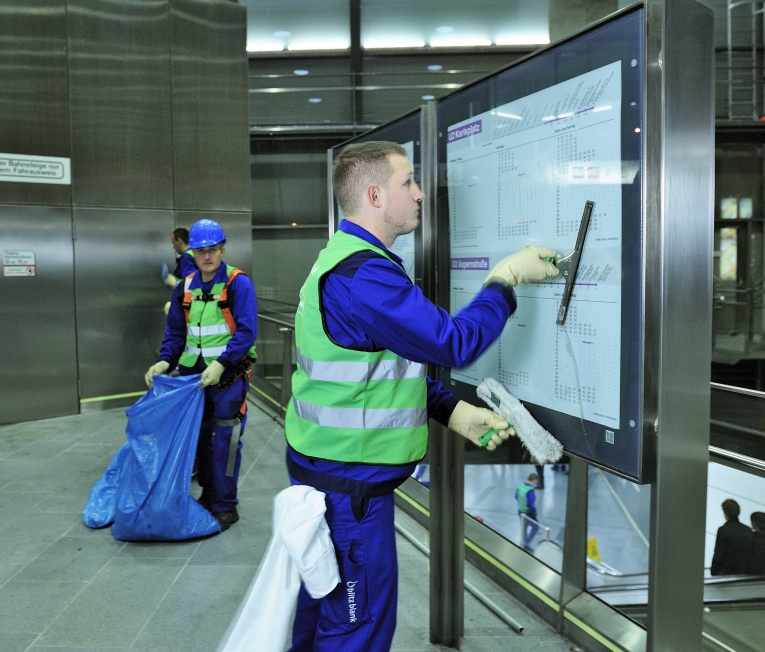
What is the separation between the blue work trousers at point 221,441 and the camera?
4.08 m

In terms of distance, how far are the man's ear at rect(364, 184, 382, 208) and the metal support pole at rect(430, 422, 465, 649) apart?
3.26 feet

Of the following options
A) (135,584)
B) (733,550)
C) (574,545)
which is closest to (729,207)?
(733,550)

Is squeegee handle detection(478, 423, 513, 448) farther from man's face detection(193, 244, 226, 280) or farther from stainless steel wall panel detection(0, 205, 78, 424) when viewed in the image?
stainless steel wall panel detection(0, 205, 78, 424)

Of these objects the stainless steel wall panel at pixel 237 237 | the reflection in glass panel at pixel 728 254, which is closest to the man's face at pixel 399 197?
the stainless steel wall panel at pixel 237 237

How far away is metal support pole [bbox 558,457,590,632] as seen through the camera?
8.71 feet

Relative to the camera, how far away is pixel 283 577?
1.89 metres

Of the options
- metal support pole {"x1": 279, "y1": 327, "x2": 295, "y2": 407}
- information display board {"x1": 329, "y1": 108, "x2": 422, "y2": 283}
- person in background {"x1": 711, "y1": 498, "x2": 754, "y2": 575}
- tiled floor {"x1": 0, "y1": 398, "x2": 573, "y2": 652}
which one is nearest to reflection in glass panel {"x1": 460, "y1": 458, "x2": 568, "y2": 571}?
metal support pole {"x1": 279, "y1": 327, "x2": 295, "y2": 407}

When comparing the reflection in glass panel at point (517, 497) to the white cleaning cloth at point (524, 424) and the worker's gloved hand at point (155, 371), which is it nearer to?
the worker's gloved hand at point (155, 371)

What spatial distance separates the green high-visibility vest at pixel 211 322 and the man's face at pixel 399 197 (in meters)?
2.30

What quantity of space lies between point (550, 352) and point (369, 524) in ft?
2.13

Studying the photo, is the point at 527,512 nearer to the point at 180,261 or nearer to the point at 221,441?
the point at 180,261

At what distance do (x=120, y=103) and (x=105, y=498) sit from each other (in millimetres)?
4893

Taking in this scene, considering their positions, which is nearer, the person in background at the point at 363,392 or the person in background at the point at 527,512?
the person in background at the point at 363,392

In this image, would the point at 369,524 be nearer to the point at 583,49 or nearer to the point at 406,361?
the point at 406,361
